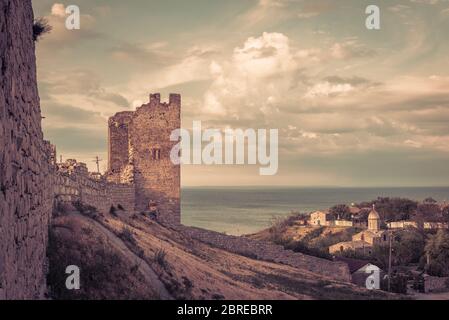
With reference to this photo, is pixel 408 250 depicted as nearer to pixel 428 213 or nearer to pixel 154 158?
pixel 154 158

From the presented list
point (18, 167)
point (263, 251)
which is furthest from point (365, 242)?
point (18, 167)

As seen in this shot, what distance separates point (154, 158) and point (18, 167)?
21.4 metres

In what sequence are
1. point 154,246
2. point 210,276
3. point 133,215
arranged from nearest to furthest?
1. point 210,276
2. point 154,246
3. point 133,215

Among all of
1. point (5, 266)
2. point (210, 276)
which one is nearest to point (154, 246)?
point (210, 276)

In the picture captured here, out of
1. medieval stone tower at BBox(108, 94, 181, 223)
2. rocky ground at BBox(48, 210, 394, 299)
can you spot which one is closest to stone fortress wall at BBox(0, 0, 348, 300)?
rocky ground at BBox(48, 210, 394, 299)

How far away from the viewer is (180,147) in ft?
96.8

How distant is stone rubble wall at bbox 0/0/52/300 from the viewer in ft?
20.9

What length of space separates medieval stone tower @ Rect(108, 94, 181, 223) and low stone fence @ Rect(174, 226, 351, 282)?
1960 millimetres

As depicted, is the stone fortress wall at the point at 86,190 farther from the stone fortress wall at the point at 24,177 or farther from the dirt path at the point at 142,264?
the dirt path at the point at 142,264

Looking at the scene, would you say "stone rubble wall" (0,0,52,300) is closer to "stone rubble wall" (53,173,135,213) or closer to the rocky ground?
the rocky ground

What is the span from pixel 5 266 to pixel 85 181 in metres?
14.8
